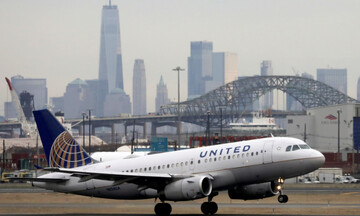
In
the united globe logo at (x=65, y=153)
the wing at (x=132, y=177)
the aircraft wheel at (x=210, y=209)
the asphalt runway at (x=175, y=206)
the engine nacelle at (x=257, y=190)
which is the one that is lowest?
the asphalt runway at (x=175, y=206)

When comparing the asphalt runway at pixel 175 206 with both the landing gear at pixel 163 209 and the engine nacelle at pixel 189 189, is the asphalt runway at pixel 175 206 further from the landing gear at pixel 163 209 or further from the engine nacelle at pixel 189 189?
the engine nacelle at pixel 189 189

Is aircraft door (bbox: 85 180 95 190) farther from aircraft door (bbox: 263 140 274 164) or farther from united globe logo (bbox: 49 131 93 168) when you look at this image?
aircraft door (bbox: 263 140 274 164)

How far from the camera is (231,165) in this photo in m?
48.3

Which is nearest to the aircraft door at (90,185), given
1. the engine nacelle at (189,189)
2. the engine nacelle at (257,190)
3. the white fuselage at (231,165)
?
the white fuselage at (231,165)

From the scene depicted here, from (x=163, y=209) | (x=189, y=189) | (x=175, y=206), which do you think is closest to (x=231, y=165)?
(x=189, y=189)

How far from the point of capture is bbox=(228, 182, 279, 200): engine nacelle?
49031 millimetres

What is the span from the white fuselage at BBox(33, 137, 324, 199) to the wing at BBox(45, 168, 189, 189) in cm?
47

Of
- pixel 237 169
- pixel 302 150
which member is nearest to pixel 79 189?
pixel 237 169

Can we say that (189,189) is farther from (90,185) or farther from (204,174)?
(90,185)

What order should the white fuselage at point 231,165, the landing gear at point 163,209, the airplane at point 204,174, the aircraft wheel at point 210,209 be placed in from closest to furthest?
the airplane at point 204,174
the white fuselage at point 231,165
the landing gear at point 163,209
the aircraft wheel at point 210,209

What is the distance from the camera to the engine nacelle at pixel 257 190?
1930 inches

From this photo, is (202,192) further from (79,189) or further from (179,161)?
(79,189)

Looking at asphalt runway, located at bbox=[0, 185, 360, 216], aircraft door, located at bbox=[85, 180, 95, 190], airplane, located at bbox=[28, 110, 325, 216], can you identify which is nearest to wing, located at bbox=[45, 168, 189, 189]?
airplane, located at bbox=[28, 110, 325, 216]

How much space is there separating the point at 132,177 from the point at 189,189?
3966 mm
